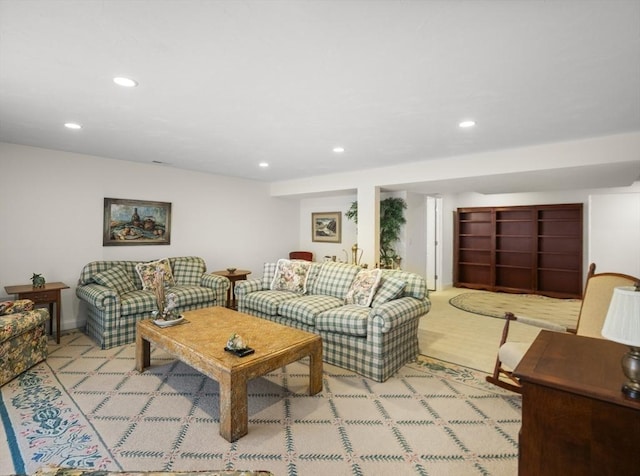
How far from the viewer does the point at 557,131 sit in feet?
10.8

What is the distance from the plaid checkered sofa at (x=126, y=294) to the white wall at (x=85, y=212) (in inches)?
14.4

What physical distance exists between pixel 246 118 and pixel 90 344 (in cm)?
322

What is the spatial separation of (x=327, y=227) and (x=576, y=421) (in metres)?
6.00

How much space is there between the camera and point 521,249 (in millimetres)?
7648

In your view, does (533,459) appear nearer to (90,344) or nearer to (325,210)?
(90,344)

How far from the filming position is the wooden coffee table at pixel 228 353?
2.14 m

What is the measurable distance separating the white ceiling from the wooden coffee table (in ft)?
6.28

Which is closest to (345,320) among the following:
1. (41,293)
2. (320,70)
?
(320,70)

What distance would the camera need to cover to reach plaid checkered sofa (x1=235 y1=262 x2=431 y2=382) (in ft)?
9.85

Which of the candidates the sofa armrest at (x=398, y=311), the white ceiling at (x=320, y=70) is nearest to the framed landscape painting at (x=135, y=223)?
the white ceiling at (x=320, y=70)

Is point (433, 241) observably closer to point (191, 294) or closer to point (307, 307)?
point (307, 307)

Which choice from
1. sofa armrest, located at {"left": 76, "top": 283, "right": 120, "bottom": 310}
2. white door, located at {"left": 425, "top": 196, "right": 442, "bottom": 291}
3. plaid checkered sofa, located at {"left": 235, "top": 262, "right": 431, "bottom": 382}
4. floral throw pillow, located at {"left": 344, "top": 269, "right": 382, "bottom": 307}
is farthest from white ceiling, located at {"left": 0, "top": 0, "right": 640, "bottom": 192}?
white door, located at {"left": 425, "top": 196, "right": 442, "bottom": 291}

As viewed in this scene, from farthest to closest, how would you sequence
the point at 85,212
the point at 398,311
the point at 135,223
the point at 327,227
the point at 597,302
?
the point at 327,227 < the point at 135,223 < the point at 85,212 < the point at 398,311 < the point at 597,302

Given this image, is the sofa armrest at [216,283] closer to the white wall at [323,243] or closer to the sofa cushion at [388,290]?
the sofa cushion at [388,290]
